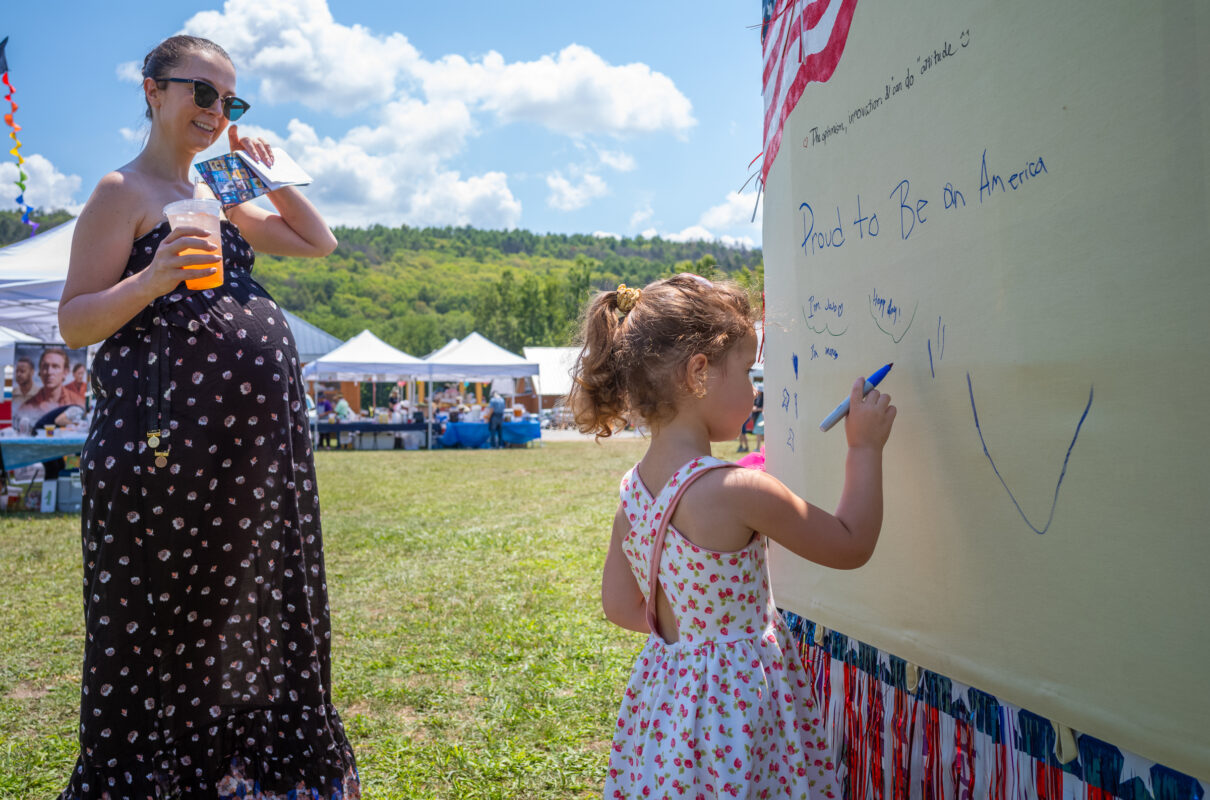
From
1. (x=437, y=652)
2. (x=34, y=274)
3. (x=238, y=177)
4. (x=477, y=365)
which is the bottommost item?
Answer: (x=437, y=652)

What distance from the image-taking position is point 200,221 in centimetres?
167

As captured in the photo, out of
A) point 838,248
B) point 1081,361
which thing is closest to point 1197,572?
point 1081,361

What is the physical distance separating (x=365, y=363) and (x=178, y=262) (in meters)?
16.0

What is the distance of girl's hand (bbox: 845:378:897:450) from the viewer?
1.36 meters

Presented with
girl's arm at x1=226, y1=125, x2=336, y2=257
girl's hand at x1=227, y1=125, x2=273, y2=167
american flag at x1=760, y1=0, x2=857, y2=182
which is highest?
american flag at x1=760, y1=0, x2=857, y2=182

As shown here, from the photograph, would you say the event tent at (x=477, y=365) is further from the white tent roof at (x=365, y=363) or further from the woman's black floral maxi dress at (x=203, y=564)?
the woman's black floral maxi dress at (x=203, y=564)

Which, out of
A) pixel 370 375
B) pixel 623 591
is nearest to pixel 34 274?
pixel 623 591

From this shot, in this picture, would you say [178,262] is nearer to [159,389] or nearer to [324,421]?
[159,389]

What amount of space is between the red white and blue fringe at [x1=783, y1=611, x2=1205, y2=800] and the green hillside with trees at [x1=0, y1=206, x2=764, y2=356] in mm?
52240

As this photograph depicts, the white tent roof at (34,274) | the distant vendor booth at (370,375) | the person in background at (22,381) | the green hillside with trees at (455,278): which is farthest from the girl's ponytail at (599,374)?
the green hillside with trees at (455,278)

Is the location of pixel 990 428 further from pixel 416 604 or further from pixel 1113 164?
pixel 416 604

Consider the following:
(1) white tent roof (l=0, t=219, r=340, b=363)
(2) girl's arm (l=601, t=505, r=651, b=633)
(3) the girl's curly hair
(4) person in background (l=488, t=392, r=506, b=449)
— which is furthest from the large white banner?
(4) person in background (l=488, t=392, r=506, b=449)

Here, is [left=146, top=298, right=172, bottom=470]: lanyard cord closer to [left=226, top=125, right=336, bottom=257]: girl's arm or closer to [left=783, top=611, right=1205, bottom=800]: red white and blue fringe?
[left=226, top=125, right=336, bottom=257]: girl's arm

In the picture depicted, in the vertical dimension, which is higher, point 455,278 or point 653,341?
point 455,278
